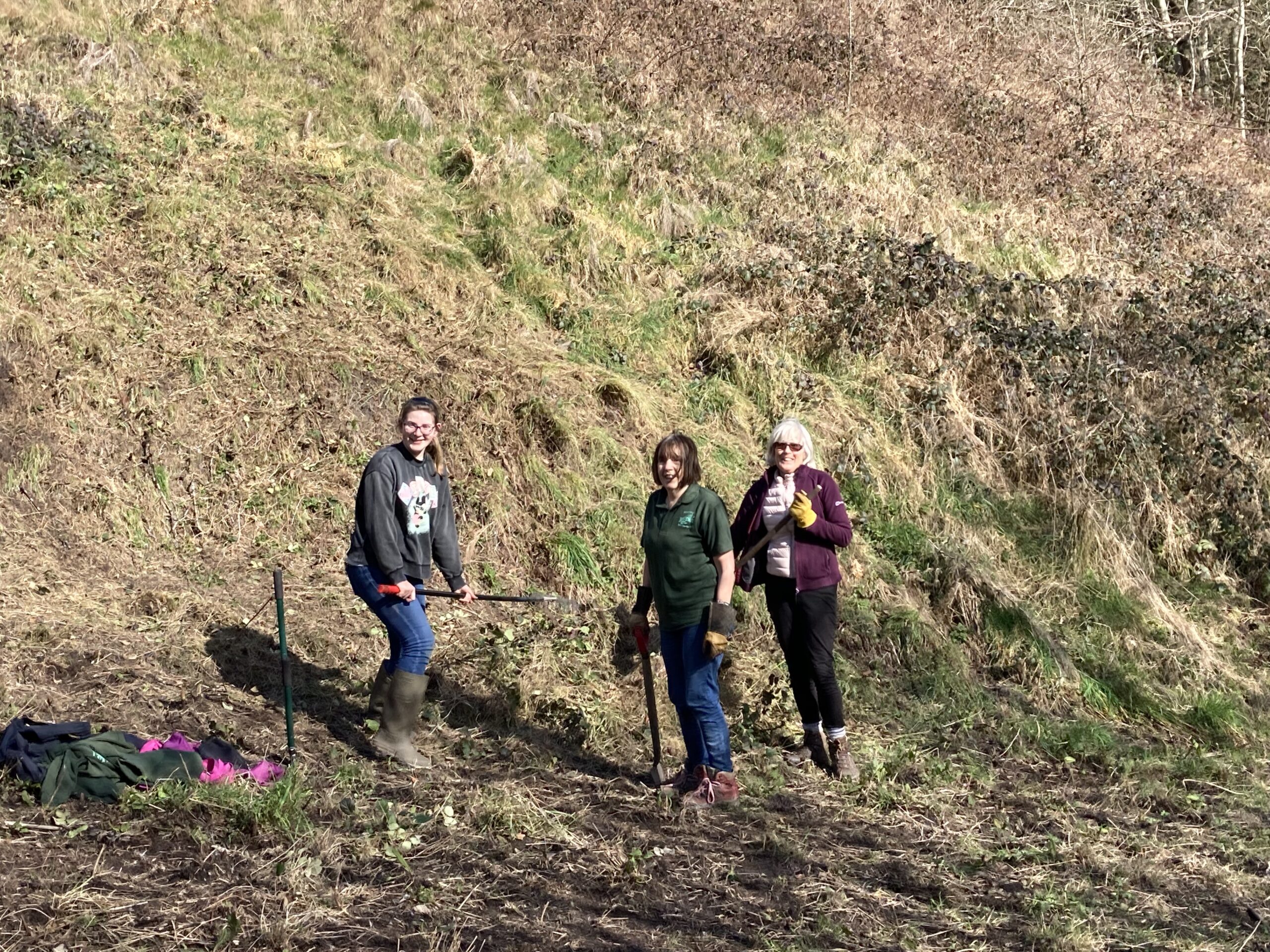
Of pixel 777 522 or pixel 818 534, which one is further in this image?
pixel 777 522

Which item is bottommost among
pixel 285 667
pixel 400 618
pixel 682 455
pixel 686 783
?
pixel 686 783

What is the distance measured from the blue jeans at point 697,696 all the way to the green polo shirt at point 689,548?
101 mm

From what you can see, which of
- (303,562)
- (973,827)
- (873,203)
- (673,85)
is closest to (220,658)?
(303,562)

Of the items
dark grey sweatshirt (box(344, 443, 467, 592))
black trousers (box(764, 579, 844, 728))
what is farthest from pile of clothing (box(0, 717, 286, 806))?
black trousers (box(764, 579, 844, 728))

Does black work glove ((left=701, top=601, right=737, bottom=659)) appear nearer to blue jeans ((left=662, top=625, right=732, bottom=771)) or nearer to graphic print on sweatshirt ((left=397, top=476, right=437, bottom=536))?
blue jeans ((left=662, top=625, right=732, bottom=771))

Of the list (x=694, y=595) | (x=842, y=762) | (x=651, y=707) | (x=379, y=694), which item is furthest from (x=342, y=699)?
(x=842, y=762)

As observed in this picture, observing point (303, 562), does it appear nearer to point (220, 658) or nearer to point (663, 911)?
point (220, 658)

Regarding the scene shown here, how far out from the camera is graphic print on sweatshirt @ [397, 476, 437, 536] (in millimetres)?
5410

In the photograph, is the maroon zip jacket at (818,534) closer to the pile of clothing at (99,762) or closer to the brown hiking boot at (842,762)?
the brown hiking boot at (842,762)

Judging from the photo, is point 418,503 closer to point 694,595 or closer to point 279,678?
point 694,595

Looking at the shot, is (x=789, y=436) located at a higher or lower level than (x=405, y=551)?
higher

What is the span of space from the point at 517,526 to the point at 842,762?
2.81 m

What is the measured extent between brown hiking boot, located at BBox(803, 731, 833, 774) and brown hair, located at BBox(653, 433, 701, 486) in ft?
5.38

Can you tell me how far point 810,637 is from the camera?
226 inches
